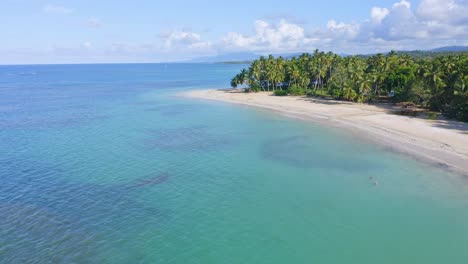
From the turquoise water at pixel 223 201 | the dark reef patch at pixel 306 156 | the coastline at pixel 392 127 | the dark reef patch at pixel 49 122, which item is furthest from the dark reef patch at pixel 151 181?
the dark reef patch at pixel 49 122

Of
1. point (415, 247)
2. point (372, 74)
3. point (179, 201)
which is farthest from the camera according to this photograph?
point (372, 74)

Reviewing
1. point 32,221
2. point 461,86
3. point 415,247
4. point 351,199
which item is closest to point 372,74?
point 461,86

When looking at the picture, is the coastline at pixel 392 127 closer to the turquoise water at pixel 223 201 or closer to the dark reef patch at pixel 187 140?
the turquoise water at pixel 223 201

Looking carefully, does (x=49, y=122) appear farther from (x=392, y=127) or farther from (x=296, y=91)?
(x=392, y=127)

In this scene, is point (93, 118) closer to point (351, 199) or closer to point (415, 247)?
point (351, 199)

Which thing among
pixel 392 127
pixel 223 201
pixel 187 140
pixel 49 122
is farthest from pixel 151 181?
pixel 49 122

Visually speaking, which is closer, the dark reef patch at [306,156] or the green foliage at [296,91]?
the dark reef patch at [306,156]

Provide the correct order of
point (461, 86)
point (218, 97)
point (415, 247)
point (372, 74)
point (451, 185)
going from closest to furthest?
point (415, 247)
point (451, 185)
point (461, 86)
point (372, 74)
point (218, 97)
